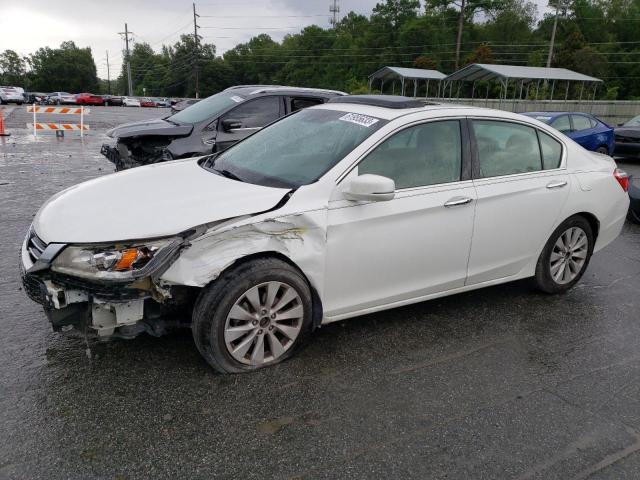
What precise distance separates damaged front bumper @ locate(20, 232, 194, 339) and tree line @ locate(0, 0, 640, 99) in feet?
180

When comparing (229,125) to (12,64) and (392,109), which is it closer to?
(392,109)

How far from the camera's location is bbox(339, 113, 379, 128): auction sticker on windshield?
3.82m

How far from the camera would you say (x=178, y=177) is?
3824 mm

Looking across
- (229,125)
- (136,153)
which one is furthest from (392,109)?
(136,153)

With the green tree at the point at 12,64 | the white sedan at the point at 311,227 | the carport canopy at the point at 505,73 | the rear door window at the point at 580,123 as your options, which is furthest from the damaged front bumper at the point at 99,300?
the green tree at the point at 12,64

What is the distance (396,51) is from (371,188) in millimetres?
84597

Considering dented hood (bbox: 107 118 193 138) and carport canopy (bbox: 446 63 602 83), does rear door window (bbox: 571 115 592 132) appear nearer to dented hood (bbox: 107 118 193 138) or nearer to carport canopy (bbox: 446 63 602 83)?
dented hood (bbox: 107 118 193 138)

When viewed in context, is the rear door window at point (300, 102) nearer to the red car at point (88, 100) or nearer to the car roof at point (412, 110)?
the car roof at point (412, 110)

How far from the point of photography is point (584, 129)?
1338cm

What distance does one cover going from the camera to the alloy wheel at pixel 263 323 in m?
A: 3.19

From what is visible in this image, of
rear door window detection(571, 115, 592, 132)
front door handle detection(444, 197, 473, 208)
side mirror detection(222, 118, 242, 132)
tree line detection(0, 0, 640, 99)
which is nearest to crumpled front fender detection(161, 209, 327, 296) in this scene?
front door handle detection(444, 197, 473, 208)

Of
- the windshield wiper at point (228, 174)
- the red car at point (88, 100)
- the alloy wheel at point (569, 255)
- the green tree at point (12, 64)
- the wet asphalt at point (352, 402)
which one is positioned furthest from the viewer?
the green tree at point (12, 64)

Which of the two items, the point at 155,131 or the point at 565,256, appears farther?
the point at 155,131

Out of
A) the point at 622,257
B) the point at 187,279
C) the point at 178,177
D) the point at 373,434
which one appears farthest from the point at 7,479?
the point at 622,257
